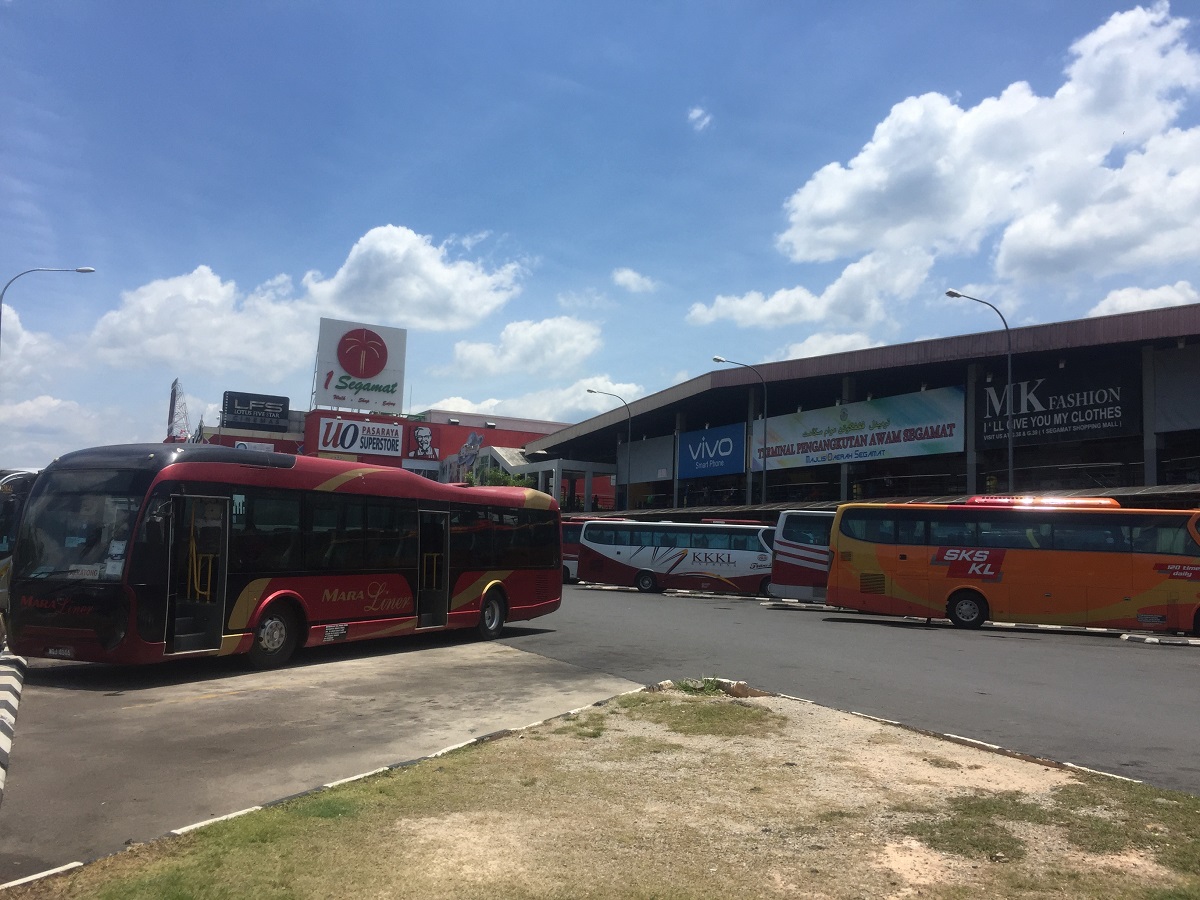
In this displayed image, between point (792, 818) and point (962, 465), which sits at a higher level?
point (962, 465)

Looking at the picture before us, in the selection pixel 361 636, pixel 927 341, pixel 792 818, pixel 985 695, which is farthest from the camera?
pixel 927 341

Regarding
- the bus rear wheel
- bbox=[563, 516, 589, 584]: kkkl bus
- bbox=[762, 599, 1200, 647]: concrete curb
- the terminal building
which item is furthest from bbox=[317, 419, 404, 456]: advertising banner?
the bus rear wheel

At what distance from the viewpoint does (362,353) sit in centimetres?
6034

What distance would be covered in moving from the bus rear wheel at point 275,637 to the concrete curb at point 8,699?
2567mm

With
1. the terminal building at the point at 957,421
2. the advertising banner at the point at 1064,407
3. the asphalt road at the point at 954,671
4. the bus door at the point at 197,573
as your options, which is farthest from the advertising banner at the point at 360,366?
the bus door at the point at 197,573

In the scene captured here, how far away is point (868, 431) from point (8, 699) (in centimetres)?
3511

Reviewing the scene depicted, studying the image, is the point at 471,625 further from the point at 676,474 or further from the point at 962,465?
the point at 676,474

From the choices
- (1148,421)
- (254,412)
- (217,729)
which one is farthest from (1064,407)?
(254,412)

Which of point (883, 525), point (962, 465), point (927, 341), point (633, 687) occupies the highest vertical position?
point (927, 341)

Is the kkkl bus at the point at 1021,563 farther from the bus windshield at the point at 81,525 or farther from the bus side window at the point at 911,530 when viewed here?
the bus windshield at the point at 81,525

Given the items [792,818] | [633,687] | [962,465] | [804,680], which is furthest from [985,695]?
[962,465]

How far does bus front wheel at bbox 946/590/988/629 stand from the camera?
20.7 m

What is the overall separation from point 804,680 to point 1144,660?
22.4ft

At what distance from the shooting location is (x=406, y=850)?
190 inches
